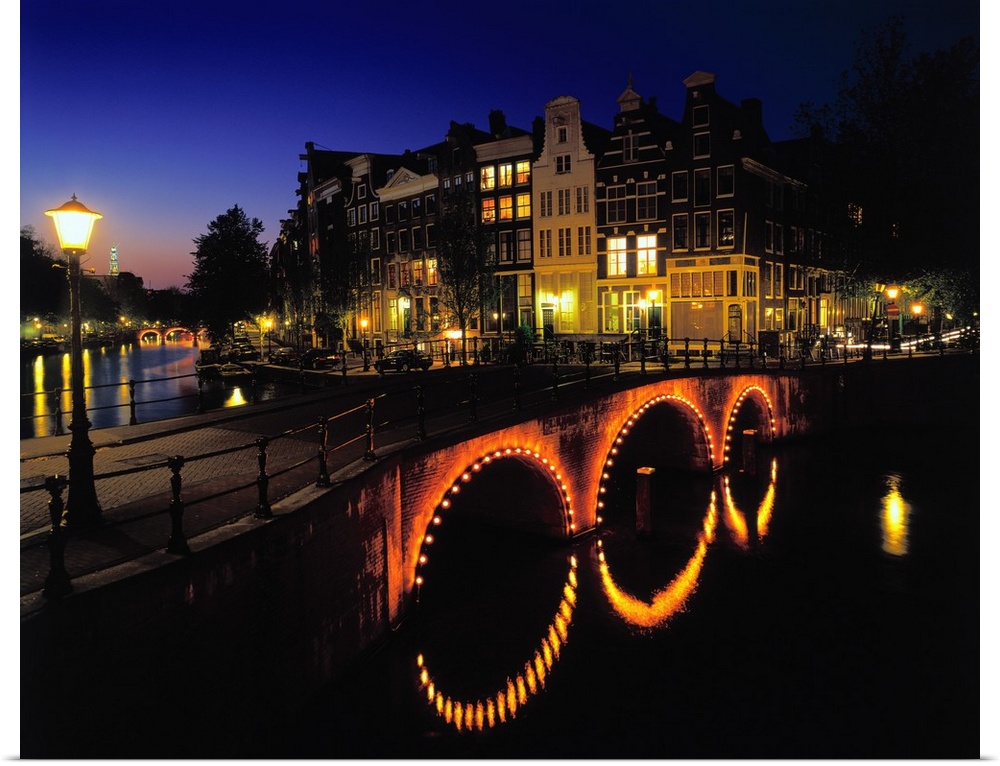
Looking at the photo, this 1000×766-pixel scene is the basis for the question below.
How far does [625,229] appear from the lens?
38.7m

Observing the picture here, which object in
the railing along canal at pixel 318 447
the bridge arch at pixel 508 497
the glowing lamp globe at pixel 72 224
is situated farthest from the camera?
the bridge arch at pixel 508 497

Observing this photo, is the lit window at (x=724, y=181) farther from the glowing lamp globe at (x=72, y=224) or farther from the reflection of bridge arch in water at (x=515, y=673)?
the glowing lamp globe at (x=72, y=224)

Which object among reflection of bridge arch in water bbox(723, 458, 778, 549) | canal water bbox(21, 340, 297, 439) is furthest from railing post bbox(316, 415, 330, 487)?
reflection of bridge arch in water bbox(723, 458, 778, 549)

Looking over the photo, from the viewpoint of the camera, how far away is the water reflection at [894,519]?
57.3ft

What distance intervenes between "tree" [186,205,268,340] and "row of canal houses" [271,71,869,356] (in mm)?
10905

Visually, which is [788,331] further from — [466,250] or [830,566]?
[830,566]

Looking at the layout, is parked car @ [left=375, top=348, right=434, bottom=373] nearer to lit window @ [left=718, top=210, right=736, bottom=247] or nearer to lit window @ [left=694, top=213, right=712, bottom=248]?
lit window @ [left=694, top=213, right=712, bottom=248]

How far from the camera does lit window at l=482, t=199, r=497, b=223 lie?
42844 mm

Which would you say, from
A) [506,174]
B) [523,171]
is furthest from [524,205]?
[506,174]

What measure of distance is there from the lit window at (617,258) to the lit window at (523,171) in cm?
670

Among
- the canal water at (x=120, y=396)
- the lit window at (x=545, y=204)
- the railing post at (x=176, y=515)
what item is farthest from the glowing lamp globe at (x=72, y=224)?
the lit window at (x=545, y=204)

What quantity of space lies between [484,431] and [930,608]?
9.90m

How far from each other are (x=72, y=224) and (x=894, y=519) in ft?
68.7
